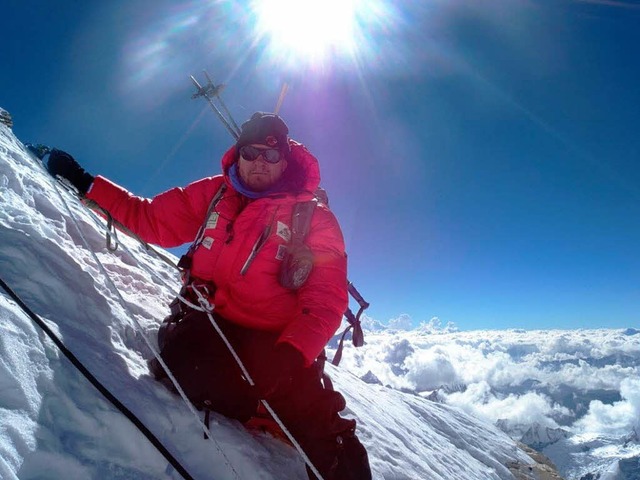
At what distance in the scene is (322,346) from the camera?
10.7 ft

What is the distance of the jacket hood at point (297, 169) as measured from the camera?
13.6ft

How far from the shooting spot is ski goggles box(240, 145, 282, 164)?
4148mm

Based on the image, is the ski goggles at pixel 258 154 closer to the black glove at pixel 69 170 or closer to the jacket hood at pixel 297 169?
the jacket hood at pixel 297 169

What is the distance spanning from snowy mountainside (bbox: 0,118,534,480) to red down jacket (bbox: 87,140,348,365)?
823 millimetres

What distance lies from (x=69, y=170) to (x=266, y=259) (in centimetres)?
245

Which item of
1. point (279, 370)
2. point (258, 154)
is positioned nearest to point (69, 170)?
point (258, 154)

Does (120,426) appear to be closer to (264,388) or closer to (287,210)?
(264,388)

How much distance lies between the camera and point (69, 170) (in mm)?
4152

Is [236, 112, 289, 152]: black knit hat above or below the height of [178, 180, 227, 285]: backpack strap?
above

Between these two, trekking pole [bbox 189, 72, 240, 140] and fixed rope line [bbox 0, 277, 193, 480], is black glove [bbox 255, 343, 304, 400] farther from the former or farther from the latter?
trekking pole [bbox 189, 72, 240, 140]

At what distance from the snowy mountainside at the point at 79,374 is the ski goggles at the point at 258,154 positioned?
1790 millimetres

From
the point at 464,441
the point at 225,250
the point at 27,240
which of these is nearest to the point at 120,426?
the point at 225,250

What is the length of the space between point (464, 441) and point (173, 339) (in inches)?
494

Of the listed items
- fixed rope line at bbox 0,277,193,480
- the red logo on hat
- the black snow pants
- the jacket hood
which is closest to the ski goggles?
the red logo on hat
